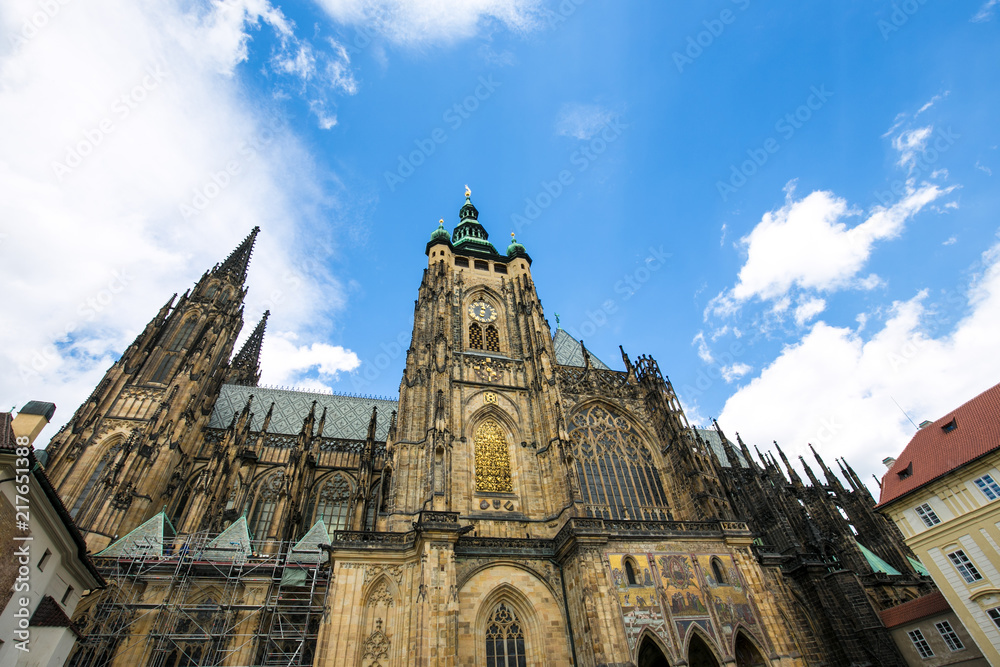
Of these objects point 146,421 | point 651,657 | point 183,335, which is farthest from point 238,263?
point 651,657

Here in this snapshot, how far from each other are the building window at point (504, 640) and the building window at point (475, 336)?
13878 mm

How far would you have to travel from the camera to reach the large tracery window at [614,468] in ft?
73.2

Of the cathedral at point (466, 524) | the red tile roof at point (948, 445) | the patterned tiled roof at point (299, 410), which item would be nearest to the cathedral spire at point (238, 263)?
the cathedral at point (466, 524)

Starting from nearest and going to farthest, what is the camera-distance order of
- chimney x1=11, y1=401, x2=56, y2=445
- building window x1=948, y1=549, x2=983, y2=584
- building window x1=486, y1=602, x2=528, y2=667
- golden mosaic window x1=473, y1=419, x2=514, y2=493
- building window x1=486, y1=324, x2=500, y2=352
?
chimney x1=11, y1=401, x2=56, y2=445 → building window x1=486, y1=602, x2=528, y2=667 → building window x1=948, y1=549, x2=983, y2=584 → golden mosaic window x1=473, y1=419, x2=514, y2=493 → building window x1=486, y1=324, x2=500, y2=352

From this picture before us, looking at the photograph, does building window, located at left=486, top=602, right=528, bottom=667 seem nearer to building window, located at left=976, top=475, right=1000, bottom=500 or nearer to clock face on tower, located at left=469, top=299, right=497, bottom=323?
clock face on tower, located at left=469, top=299, right=497, bottom=323

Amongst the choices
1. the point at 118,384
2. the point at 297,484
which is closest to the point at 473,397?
the point at 297,484

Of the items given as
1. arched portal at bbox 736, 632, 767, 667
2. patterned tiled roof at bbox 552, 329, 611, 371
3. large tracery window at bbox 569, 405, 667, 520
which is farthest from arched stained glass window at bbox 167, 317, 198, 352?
arched portal at bbox 736, 632, 767, 667

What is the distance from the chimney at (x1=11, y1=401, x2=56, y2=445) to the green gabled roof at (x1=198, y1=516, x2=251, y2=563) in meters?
9.40

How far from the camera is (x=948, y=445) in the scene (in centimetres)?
2055

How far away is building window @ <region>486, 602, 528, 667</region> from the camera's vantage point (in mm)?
16625

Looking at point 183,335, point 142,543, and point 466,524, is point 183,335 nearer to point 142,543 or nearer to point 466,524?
point 142,543

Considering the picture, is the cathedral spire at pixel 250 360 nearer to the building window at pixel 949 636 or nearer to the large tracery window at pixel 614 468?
Answer: the large tracery window at pixel 614 468

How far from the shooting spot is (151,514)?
80.4 feet

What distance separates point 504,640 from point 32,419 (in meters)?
16.0
